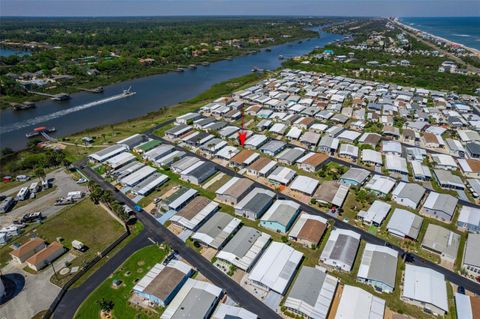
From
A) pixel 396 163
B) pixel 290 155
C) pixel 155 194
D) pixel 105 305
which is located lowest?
pixel 396 163

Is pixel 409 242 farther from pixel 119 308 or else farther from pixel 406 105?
pixel 406 105

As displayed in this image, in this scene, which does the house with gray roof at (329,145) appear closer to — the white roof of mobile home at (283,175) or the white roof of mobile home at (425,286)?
the white roof of mobile home at (283,175)

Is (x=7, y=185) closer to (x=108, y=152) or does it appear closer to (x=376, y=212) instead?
(x=108, y=152)

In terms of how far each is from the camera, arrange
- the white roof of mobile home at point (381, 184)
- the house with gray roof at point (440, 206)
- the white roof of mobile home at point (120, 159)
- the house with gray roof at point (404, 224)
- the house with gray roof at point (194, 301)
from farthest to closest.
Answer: the white roof of mobile home at point (120, 159)
the white roof of mobile home at point (381, 184)
the house with gray roof at point (440, 206)
the house with gray roof at point (404, 224)
the house with gray roof at point (194, 301)

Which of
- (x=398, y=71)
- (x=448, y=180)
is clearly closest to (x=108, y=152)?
(x=448, y=180)

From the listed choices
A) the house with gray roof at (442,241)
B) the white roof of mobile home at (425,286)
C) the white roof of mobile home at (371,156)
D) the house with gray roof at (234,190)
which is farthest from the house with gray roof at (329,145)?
the white roof of mobile home at (425,286)

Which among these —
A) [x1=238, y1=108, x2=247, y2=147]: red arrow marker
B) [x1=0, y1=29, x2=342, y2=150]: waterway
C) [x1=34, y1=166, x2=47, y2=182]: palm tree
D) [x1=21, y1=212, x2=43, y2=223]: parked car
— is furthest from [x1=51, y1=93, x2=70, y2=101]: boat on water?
[x1=21, y1=212, x2=43, y2=223]: parked car

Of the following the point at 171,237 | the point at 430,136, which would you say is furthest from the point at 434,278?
the point at 430,136
